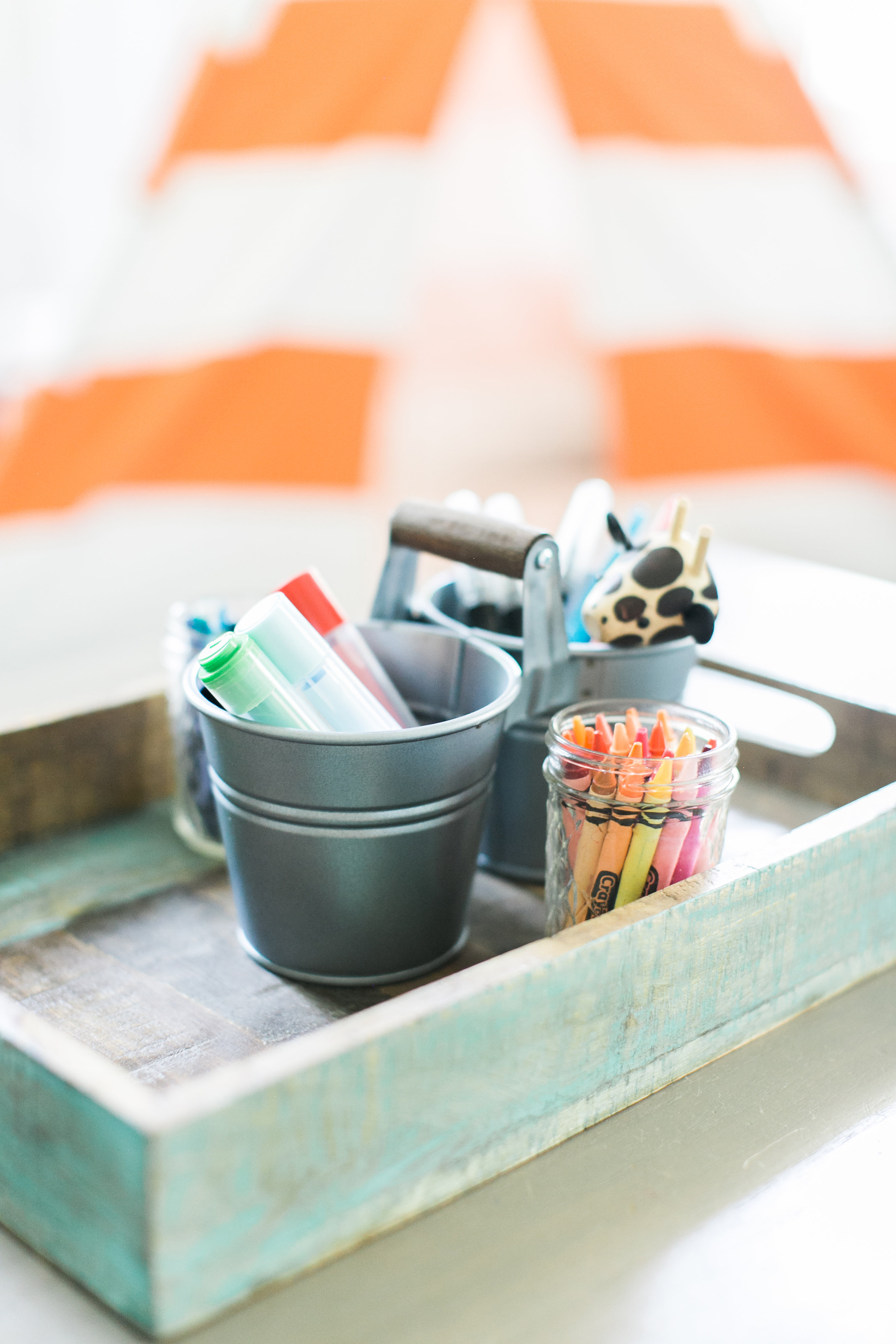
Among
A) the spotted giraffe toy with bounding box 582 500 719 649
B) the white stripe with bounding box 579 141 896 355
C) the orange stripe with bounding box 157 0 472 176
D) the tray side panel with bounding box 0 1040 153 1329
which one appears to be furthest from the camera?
the white stripe with bounding box 579 141 896 355

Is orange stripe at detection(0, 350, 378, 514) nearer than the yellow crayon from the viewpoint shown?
No

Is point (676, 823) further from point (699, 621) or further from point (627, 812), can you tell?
point (699, 621)

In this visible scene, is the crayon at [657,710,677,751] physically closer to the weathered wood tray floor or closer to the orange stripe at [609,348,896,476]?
the weathered wood tray floor

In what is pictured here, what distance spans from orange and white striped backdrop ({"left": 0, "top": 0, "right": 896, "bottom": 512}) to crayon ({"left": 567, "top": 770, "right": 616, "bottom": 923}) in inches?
45.3

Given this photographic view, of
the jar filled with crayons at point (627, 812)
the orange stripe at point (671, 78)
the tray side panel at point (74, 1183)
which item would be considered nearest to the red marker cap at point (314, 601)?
the jar filled with crayons at point (627, 812)

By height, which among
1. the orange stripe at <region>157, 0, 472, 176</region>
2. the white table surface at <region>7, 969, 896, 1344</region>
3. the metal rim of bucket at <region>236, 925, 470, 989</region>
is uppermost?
the orange stripe at <region>157, 0, 472, 176</region>

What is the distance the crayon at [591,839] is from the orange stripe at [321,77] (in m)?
1.19

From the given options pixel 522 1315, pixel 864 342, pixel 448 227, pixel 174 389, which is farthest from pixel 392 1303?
pixel 448 227

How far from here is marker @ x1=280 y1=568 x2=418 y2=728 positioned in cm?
58

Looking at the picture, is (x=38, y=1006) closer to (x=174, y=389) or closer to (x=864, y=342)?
(x=174, y=389)

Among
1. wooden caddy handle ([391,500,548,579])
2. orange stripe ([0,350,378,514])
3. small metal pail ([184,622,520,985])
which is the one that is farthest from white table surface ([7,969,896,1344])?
orange stripe ([0,350,378,514])

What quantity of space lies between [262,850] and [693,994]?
0.18 meters

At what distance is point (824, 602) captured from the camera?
0.84 metres

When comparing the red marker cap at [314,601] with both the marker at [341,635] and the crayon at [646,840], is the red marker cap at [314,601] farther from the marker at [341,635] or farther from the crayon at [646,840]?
the crayon at [646,840]
